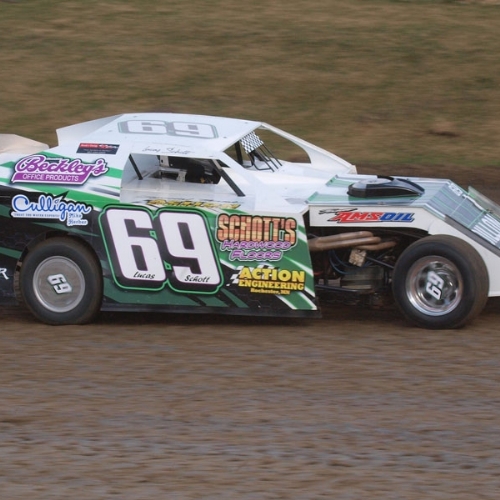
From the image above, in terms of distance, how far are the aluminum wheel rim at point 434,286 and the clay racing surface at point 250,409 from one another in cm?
21

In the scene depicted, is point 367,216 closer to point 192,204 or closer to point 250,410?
point 192,204

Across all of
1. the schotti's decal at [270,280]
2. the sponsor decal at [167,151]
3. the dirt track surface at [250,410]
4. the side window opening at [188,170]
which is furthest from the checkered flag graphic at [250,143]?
the dirt track surface at [250,410]

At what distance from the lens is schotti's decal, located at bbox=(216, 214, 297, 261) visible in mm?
7941

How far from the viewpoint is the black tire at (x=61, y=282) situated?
8203 mm

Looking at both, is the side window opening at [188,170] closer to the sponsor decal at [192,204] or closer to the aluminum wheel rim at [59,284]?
the sponsor decal at [192,204]

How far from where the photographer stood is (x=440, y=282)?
787cm

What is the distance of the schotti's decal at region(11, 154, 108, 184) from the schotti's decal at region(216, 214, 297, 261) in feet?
3.58

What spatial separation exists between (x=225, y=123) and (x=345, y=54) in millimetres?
9271

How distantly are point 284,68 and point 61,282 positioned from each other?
32.5ft

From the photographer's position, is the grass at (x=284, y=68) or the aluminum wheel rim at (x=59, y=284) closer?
the aluminum wheel rim at (x=59, y=284)

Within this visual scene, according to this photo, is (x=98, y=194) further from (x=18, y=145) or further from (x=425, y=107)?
(x=425, y=107)

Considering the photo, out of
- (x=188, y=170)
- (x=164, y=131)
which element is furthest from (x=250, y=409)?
(x=164, y=131)

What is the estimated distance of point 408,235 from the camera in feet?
26.6

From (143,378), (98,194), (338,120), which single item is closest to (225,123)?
(98,194)
